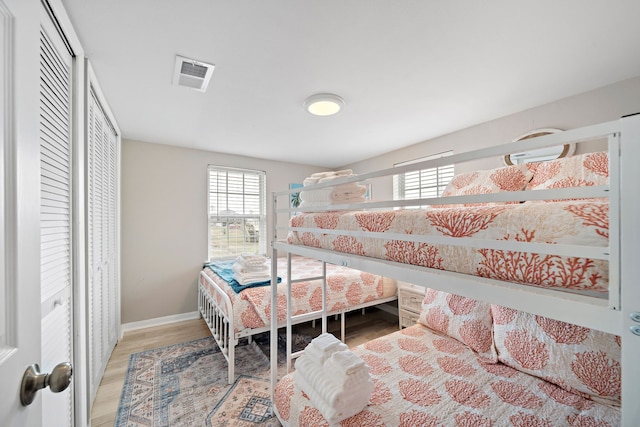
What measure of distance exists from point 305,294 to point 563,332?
1.76 metres

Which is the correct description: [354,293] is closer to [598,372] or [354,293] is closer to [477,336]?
[477,336]

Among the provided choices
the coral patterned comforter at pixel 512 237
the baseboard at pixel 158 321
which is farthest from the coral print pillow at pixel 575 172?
the baseboard at pixel 158 321

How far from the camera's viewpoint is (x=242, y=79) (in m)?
1.82

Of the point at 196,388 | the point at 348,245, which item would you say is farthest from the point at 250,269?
the point at 348,245

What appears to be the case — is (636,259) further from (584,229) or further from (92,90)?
(92,90)

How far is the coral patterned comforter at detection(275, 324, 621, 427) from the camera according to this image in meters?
1.13

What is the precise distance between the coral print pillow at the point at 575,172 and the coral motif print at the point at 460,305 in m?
0.92

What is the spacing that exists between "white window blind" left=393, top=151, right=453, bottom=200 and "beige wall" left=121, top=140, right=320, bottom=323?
258cm

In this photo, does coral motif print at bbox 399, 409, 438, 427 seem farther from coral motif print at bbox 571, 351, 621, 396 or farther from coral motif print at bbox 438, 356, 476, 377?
coral motif print at bbox 571, 351, 621, 396

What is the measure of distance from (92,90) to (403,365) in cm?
279

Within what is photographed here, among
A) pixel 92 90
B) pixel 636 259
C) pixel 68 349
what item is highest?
pixel 92 90

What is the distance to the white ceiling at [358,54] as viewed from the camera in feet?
4.05

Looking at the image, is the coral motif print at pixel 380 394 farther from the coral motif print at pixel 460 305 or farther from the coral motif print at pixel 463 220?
the coral motif print at pixel 463 220

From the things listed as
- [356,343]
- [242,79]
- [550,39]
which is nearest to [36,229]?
[242,79]
